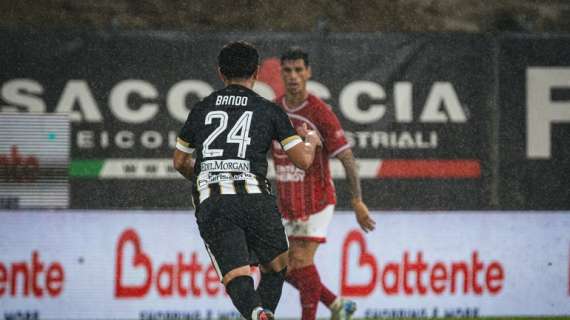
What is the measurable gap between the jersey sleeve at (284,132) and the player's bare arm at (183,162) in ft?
1.73

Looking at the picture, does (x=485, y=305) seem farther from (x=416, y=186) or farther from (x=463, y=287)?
(x=416, y=186)

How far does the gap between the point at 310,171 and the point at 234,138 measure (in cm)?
178

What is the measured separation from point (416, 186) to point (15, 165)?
339cm

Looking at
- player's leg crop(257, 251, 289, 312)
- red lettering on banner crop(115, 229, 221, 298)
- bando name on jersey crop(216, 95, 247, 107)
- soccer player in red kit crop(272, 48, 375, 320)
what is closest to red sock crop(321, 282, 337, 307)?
soccer player in red kit crop(272, 48, 375, 320)

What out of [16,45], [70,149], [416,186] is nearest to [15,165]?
[70,149]

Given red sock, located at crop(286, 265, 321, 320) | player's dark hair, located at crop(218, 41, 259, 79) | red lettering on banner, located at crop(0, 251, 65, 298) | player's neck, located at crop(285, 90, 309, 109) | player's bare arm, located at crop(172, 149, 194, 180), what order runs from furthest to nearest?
red lettering on banner, located at crop(0, 251, 65, 298) < player's neck, located at crop(285, 90, 309, 109) < red sock, located at crop(286, 265, 321, 320) < player's bare arm, located at crop(172, 149, 194, 180) < player's dark hair, located at crop(218, 41, 259, 79)

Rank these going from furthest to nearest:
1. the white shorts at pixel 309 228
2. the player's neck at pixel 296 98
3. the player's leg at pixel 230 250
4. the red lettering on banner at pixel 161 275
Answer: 1. the red lettering on banner at pixel 161 275
2. the player's neck at pixel 296 98
3. the white shorts at pixel 309 228
4. the player's leg at pixel 230 250

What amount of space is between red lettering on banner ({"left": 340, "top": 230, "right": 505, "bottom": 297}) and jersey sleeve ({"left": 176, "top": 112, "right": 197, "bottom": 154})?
335 cm

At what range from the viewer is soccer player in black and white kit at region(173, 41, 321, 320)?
560cm

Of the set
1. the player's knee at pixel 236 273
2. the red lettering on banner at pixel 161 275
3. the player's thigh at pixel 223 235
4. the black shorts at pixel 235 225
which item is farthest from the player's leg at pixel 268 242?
the red lettering on banner at pixel 161 275

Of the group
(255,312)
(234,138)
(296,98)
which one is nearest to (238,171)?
(234,138)

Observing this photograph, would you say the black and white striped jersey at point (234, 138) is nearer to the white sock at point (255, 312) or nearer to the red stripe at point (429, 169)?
the white sock at point (255, 312)

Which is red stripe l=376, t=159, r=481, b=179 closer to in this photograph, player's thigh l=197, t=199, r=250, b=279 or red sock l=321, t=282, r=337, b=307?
red sock l=321, t=282, r=337, b=307

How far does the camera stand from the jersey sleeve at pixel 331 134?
7289 millimetres
